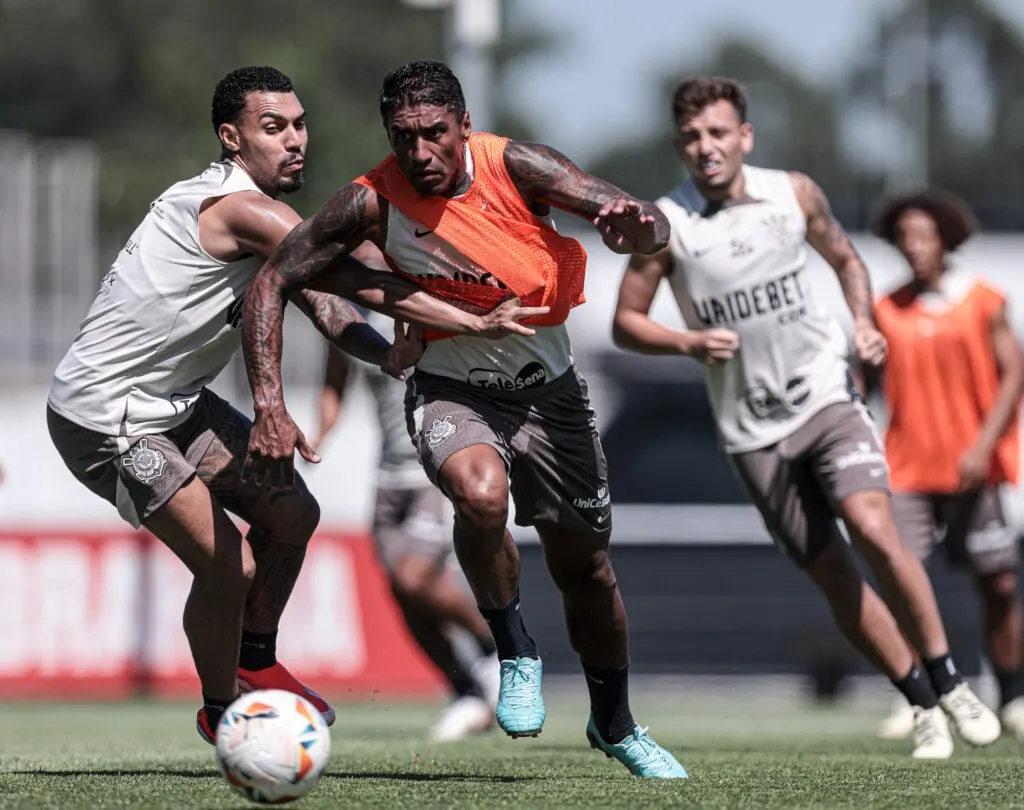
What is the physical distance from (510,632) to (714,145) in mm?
2850

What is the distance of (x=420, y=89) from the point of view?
6184 millimetres

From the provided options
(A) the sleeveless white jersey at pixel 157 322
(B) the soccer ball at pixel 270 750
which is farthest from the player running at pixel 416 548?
(B) the soccer ball at pixel 270 750

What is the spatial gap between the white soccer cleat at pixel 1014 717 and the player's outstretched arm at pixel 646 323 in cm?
315

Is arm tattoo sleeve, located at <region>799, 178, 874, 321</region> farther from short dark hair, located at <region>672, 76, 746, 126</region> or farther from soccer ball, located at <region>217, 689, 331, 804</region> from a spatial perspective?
soccer ball, located at <region>217, 689, 331, 804</region>

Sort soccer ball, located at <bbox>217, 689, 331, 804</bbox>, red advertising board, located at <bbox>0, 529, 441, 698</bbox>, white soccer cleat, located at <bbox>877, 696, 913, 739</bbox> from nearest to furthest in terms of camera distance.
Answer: soccer ball, located at <bbox>217, 689, 331, 804</bbox> < white soccer cleat, located at <bbox>877, 696, 913, 739</bbox> < red advertising board, located at <bbox>0, 529, 441, 698</bbox>

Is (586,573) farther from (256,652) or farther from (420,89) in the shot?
(420,89)

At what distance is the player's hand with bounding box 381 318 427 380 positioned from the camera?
254 inches

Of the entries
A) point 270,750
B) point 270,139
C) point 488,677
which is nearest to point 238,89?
point 270,139

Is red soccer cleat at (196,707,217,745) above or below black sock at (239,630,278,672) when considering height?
below

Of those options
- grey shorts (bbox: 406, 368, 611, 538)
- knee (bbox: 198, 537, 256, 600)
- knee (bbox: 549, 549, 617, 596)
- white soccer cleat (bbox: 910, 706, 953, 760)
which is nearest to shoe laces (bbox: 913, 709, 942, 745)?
white soccer cleat (bbox: 910, 706, 953, 760)

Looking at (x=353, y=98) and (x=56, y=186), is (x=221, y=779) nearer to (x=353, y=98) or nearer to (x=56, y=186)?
(x=56, y=186)

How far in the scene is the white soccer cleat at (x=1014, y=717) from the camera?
9.85 meters

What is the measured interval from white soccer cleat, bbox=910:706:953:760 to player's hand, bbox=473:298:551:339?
2.86 meters

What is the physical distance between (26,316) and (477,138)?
46.4ft
